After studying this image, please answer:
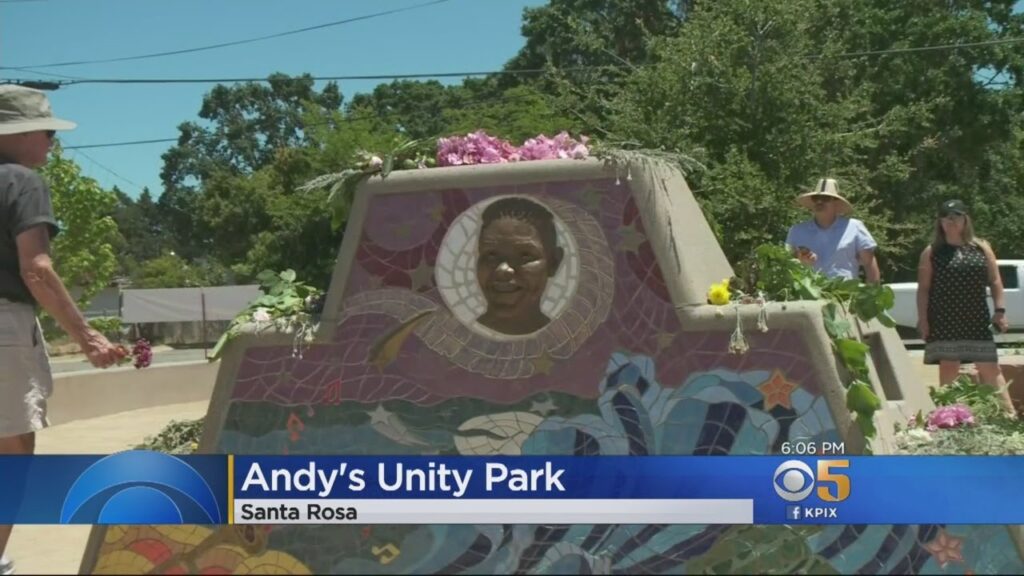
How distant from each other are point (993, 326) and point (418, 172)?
3.63m

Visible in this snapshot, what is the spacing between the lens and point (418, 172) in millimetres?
4090

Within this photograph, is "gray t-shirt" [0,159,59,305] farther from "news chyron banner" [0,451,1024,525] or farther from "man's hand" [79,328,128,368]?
"news chyron banner" [0,451,1024,525]

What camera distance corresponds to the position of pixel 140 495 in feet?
12.2

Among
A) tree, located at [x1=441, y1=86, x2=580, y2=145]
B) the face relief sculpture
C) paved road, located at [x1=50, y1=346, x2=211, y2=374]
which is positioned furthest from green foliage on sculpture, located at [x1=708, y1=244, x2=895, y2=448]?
paved road, located at [x1=50, y1=346, x2=211, y2=374]

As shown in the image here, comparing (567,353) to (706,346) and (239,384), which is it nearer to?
(706,346)

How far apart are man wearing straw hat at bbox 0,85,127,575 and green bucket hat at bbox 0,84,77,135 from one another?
0.18 metres

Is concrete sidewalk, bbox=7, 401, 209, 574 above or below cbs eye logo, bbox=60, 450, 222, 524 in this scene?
below

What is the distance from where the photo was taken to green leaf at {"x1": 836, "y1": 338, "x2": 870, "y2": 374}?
12.1 feet

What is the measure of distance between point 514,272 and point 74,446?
18.0 feet

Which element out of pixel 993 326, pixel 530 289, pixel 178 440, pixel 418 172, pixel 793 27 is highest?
pixel 793 27

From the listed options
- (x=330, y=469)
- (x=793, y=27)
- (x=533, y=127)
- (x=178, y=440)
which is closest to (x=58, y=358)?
(x=533, y=127)

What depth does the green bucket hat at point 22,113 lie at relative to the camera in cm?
377

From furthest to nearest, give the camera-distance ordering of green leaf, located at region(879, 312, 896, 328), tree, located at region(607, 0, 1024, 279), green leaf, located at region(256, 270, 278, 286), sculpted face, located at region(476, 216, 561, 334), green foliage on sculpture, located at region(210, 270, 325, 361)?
tree, located at region(607, 0, 1024, 279)
green leaf, located at region(256, 270, 278, 286)
green leaf, located at region(879, 312, 896, 328)
green foliage on sculpture, located at region(210, 270, 325, 361)
sculpted face, located at region(476, 216, 561, 334)
